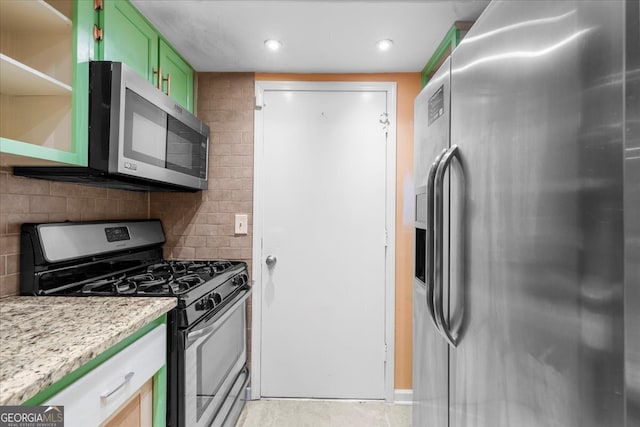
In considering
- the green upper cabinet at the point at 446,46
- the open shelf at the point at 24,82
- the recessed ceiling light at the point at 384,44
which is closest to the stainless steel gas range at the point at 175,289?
the open shelf at the point at 24,82

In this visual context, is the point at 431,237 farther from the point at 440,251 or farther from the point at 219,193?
the point at 219,193

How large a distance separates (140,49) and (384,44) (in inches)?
50.6

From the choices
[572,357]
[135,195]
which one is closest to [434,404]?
[572,357]

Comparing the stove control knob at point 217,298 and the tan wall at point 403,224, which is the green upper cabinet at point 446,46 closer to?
the tan wall at point 403,224

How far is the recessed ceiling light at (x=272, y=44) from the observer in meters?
1.92

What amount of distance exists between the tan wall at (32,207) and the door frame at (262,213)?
89 centimetres

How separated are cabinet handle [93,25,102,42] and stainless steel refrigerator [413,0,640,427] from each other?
137cm

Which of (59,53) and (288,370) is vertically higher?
(59,53)

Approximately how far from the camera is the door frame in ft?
7.60

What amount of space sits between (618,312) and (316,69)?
218cm

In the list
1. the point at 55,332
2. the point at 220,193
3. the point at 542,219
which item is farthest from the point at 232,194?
the point at 542,219

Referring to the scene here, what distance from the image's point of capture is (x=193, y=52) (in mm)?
2057

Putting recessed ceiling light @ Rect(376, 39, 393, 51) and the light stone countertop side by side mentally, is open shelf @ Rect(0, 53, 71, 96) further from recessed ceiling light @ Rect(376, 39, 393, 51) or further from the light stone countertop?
recessed ceiling light @ Rect(376, 39, 393, 51)

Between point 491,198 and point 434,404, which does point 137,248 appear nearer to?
point 434,404
